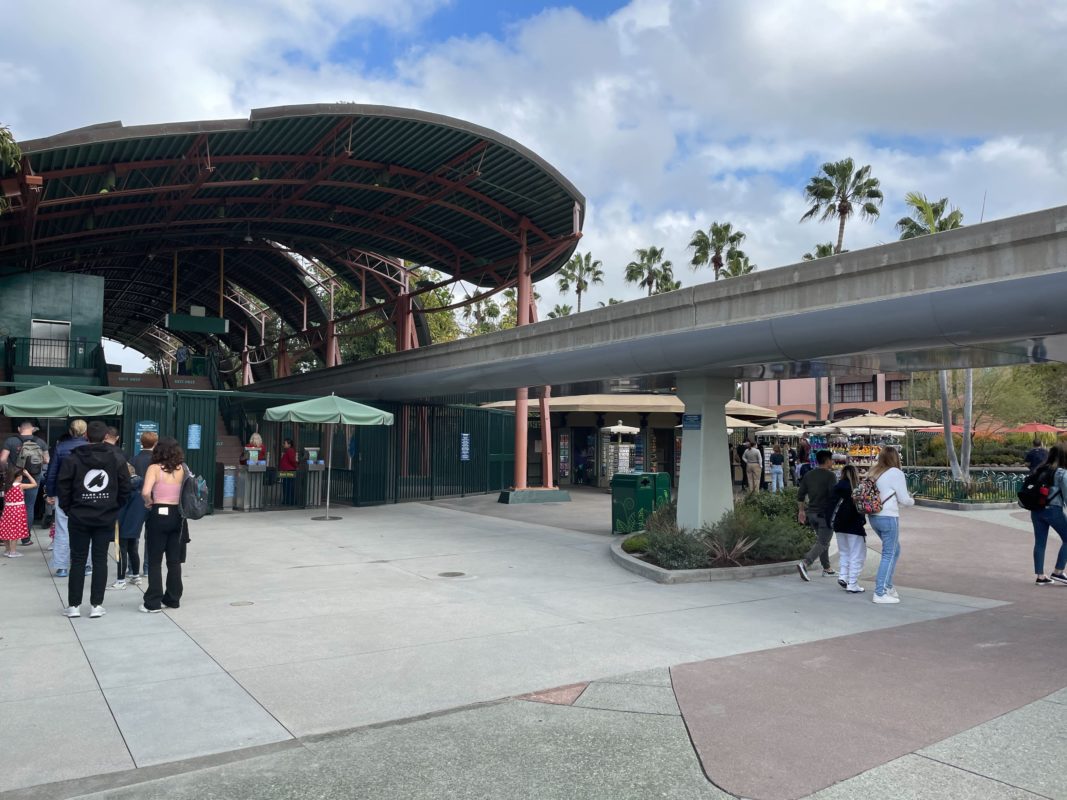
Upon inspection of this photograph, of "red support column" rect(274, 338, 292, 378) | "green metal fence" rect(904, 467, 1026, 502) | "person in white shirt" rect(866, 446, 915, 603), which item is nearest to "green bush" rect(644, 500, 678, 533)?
"person in white shirt" rect(866, 446, 915, 603)

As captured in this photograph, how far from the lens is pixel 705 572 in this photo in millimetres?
10305

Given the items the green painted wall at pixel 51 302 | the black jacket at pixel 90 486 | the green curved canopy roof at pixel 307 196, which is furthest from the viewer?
the green painted wall at pixel 51 302

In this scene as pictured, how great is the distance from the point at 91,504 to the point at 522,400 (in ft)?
47.6

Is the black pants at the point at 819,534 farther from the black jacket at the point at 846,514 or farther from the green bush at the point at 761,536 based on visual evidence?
the green bush at the point at 761,536

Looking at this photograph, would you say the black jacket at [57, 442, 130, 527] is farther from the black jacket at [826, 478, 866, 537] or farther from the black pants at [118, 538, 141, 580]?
the black jacket at [826, 478, 866, 537]

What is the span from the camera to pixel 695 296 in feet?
37.3

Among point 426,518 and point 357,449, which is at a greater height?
point 357,449

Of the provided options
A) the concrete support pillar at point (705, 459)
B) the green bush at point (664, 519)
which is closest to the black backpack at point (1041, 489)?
the concrete support pillar at point (705, 459)

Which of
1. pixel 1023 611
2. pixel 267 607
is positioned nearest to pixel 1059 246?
pixel 1023 611

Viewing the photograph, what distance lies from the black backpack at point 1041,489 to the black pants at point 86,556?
1037 cm

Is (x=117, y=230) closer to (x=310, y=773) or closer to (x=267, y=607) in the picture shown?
(x=267, y=607)

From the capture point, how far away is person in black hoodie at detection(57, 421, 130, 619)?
24.7 feet

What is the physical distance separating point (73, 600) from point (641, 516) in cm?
931

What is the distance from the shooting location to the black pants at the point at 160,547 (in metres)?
8.08
